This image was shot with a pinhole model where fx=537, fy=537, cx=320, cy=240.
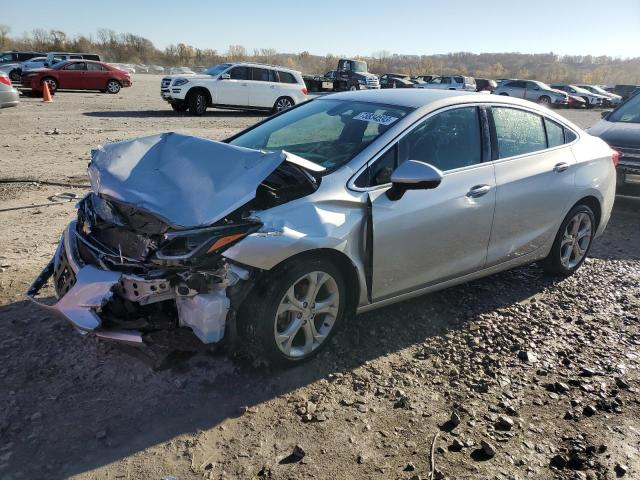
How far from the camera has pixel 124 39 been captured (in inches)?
3652

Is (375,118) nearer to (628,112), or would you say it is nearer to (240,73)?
(628,112)

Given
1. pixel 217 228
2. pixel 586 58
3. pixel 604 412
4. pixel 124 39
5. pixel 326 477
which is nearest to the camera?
pixel 326 477

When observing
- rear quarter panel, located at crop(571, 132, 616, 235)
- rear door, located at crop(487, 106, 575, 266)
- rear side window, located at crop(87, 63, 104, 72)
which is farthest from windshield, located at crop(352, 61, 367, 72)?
rear door, located at crop(487, 106, 575, 266)

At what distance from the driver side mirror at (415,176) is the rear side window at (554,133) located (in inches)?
77.4

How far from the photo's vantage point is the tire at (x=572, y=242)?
16.2 feet

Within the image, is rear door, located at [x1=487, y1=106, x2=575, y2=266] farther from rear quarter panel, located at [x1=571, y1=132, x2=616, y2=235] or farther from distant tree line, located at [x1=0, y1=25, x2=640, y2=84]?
distant tree line, located at [x1=0, y1=25, x2=640, y2=84]

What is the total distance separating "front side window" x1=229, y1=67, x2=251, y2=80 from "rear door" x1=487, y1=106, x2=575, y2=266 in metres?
16.2

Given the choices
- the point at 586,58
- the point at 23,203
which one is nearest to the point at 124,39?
the point at 23,203

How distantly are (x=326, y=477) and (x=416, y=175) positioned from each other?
1805 mm

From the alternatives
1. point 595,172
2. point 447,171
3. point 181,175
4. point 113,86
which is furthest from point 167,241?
point 113,86

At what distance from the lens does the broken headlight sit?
2.93m

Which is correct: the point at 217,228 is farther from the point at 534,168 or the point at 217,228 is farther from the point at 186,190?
the point at 534,168

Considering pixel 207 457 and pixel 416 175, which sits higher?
pixel 416 175

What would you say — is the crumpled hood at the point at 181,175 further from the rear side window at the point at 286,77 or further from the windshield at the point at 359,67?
the windshield at the point at 359,67
